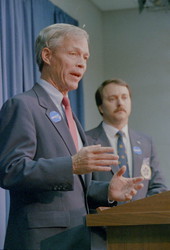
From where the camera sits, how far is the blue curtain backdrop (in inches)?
160

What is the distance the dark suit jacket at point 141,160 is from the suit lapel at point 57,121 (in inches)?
48.9

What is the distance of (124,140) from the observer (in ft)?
12.0

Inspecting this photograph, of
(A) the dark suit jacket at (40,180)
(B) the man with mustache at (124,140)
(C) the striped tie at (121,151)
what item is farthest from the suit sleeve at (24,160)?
(C) the striped tie at (121,151)

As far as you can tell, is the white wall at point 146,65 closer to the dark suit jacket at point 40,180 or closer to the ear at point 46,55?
the ear at point 46,55

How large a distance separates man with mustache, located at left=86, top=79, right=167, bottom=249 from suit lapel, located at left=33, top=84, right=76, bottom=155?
1.21 metres

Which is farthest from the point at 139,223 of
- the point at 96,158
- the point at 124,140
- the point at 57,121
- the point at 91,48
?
the point at 91,48

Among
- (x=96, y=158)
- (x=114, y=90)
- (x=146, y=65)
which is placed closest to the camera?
(x=96, y=158)

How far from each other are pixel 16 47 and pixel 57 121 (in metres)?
2.37

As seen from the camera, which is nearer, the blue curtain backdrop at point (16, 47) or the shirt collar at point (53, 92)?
the shirt collar at point (53, 92)

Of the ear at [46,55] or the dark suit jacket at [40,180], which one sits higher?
the ear at [46,55]

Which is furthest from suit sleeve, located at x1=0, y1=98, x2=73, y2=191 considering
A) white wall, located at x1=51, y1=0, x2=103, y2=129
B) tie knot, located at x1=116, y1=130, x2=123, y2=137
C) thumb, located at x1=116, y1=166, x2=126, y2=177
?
white wall, located at x1=51, y1=0, x2=103, y2=129

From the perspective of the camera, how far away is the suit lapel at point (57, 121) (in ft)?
6.72

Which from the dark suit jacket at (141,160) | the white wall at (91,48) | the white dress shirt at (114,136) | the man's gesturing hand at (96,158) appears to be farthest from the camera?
the white wall at (91,48)

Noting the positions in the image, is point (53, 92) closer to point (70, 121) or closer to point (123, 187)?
point (70, 121)
